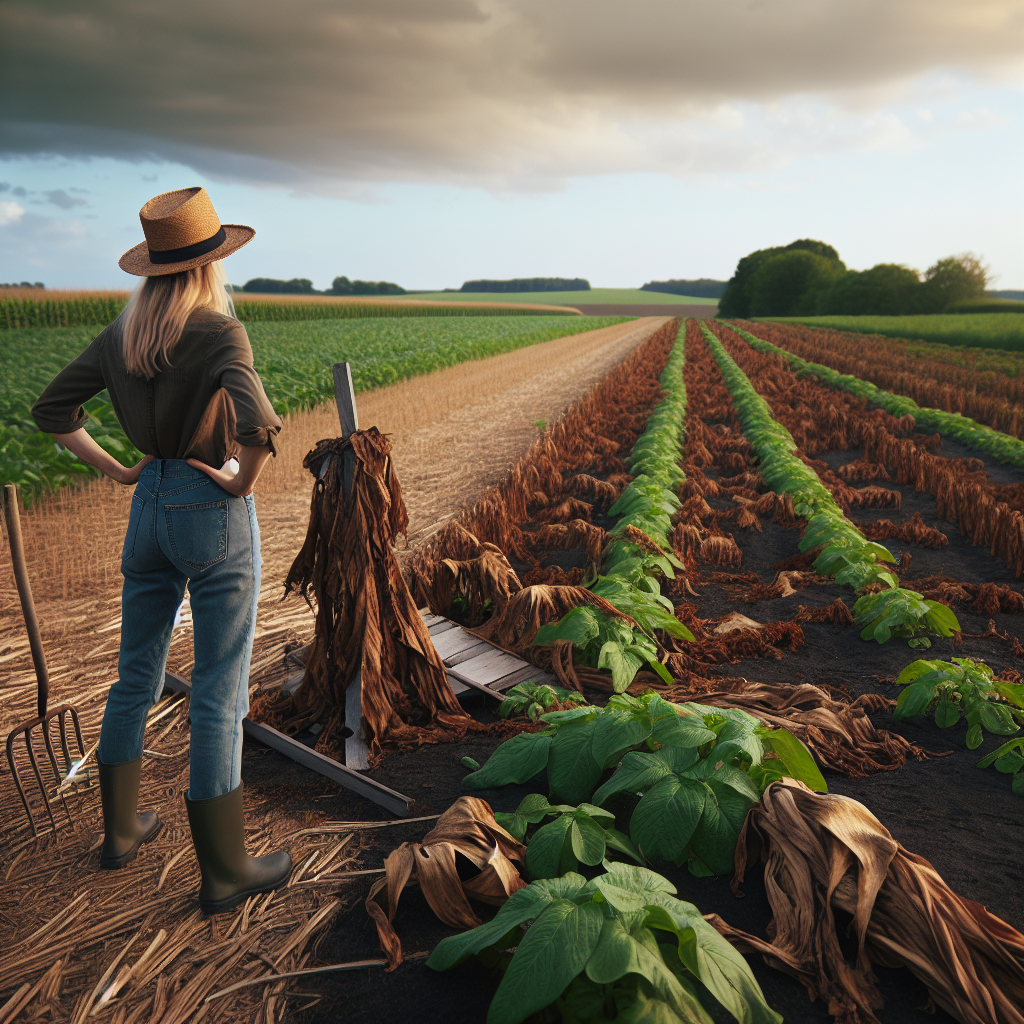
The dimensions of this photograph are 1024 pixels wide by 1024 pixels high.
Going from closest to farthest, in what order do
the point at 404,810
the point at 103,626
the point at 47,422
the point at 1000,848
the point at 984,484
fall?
the point at 47,422, the point at 1000,848, the point at 404,810, the point at 103,626, the point at 984,484

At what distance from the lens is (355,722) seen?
11.5 feet

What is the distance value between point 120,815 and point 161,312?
1.82 metres

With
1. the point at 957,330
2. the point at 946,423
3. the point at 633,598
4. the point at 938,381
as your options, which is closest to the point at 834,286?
the point at 957,330

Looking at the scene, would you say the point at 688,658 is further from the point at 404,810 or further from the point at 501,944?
the point at 501,944

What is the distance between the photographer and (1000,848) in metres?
2.68

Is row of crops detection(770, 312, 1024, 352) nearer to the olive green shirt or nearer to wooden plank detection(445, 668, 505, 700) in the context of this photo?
wooden plank detection(445, 668, 505, 700)

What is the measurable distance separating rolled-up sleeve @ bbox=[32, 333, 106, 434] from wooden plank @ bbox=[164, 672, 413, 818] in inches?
68.3

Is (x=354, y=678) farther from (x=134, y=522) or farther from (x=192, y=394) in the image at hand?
(x=192, y=394)

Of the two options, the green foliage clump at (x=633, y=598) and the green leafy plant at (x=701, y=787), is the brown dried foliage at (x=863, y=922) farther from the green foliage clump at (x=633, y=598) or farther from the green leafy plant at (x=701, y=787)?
the green foliage clump at (x=633, y=598)

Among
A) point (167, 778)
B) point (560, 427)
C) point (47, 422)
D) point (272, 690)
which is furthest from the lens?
point (560, 427)

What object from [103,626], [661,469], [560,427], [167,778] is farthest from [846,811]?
[560,427]

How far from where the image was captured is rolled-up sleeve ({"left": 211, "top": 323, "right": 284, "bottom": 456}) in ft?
7.08

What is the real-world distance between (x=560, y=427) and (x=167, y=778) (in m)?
8.53

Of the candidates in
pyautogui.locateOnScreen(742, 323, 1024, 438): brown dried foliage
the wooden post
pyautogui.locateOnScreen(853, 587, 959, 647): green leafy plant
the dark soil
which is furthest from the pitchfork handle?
pyautogui.locateOnScreen(742, 323, 1024, 438): brown dried foliage
